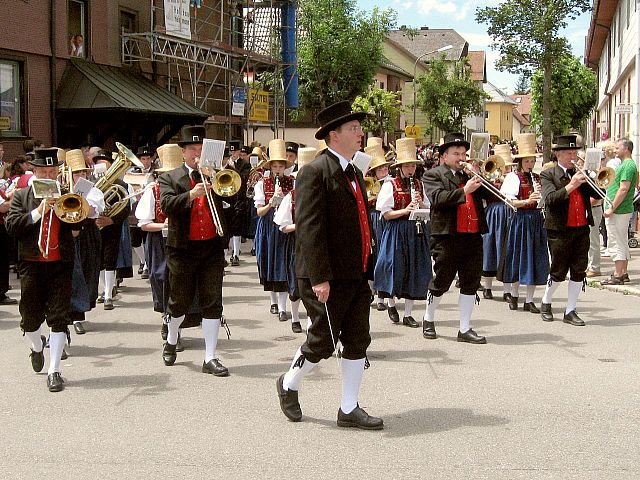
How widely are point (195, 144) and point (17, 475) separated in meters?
3.36

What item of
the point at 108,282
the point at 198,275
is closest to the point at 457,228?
the point at 198,275

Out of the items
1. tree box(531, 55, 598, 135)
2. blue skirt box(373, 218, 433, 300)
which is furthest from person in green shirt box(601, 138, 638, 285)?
tree box(531, 55, 598, 135)

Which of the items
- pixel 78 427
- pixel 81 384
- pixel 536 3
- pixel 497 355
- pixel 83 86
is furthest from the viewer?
pixel 536 3

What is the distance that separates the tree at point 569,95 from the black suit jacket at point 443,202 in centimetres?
3761

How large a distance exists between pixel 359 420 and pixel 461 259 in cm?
318

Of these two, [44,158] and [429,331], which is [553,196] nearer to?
[429,331]

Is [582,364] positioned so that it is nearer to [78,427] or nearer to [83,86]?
[78,427]

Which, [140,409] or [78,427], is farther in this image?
[140,409]

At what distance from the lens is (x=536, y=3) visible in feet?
90.7

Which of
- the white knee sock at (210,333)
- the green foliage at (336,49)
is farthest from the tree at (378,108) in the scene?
the white knee sock at (210,333)

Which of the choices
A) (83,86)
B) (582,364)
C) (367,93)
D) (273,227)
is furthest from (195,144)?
(367,93)

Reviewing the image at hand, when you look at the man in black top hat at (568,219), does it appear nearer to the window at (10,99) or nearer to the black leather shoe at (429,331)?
the black leather shoe at (429,331)

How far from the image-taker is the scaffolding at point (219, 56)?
2359cm

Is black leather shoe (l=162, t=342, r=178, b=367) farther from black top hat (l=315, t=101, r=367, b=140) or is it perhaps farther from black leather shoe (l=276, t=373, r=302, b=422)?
black top hat (l=315, t=101, r=367, b=140)
